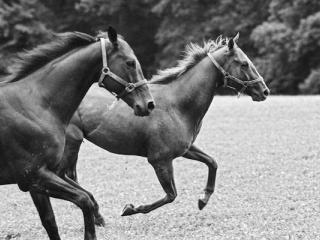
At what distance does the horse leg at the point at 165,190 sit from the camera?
27.6 ft

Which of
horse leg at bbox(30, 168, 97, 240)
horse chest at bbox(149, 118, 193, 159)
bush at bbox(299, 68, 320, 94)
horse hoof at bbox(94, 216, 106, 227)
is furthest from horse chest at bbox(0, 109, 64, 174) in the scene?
bush at bbox(299, 68, 320, 94)

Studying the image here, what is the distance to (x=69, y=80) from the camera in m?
6.52

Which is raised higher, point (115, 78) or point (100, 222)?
point (115, 78)

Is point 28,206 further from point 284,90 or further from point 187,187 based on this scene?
point 284,90

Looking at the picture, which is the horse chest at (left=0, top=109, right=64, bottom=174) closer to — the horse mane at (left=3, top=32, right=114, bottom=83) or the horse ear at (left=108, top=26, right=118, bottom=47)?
the horse mane at (left=3, top=32, right=114, bottom=83)

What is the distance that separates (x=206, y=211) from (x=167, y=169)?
5.24ft

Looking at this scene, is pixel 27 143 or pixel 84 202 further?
pixel 27 143

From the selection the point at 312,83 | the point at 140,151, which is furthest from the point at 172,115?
the point at 312,83

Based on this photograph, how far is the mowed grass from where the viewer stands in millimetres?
8453

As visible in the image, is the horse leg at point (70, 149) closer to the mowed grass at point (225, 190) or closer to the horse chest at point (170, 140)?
the mowed grass at point (225, 190)

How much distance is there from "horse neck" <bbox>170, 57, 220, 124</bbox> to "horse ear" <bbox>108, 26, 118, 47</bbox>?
7.85 ft

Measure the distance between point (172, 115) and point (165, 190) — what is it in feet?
3.12

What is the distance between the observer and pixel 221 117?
22.6 meters

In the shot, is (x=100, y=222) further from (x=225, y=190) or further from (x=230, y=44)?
(x=225, y=190)
